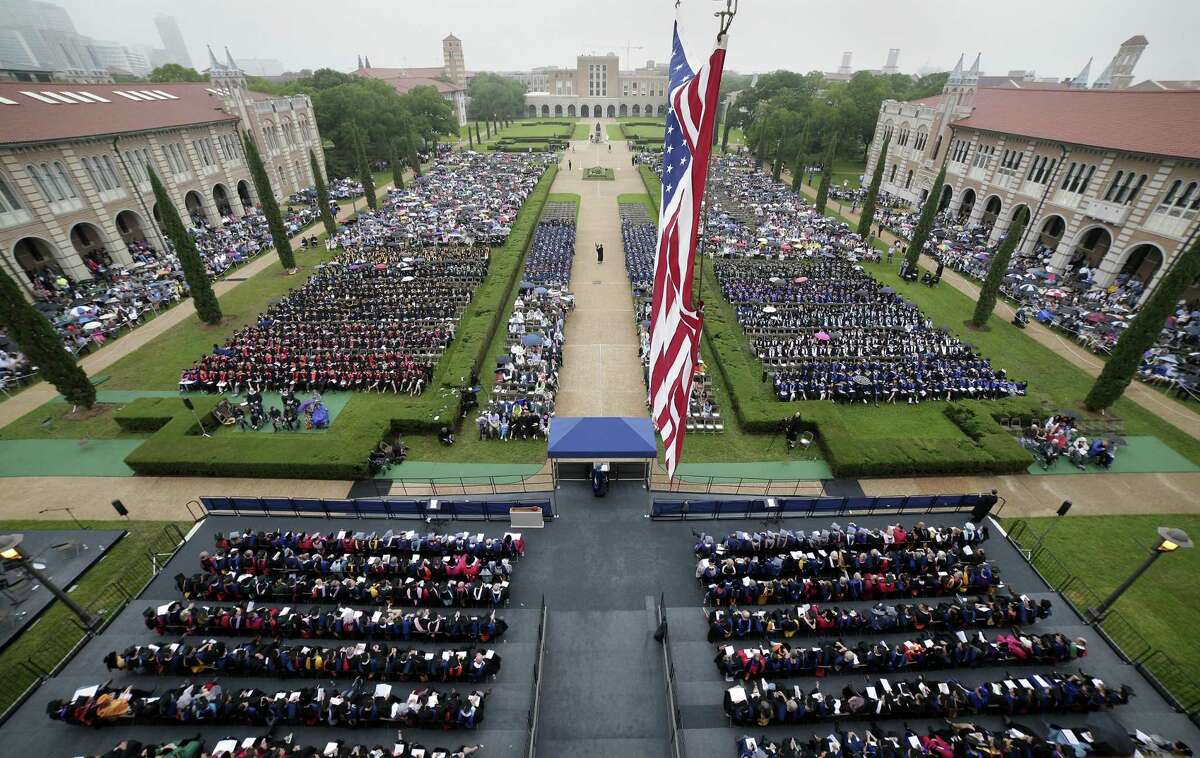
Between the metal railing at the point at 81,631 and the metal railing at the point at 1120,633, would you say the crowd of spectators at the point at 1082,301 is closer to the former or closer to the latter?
the metal railing at the point at 1120,633

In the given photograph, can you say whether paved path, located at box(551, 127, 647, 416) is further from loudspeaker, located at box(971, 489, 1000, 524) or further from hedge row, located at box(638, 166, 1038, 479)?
loudspeaker, located at box(971, 489, 1000, 524)

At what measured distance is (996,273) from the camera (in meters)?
33.3

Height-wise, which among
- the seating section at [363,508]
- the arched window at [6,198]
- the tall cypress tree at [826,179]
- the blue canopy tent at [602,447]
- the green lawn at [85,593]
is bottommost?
the green lawn at [85,593]

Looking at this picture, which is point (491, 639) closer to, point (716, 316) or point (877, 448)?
point (877, 448)

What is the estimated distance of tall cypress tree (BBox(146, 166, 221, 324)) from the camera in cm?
3094

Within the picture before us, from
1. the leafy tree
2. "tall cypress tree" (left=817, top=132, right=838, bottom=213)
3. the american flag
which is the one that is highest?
the leafy tree

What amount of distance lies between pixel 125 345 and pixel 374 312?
1561cm

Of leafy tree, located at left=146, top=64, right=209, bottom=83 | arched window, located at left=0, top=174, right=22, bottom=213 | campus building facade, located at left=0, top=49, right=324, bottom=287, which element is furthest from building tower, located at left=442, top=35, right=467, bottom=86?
arched window, located at left=0, top=174, right=22, bottom=213

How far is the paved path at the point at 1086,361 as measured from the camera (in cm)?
2667

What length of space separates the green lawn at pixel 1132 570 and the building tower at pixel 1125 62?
10045 centimetres

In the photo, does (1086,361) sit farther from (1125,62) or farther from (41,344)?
(1125,62)

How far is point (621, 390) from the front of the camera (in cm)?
2786

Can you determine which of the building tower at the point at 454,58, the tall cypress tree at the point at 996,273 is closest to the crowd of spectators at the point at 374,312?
the tall cypress tree at the point at 996,273

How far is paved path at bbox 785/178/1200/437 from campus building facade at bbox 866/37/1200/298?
7144 millimetres
